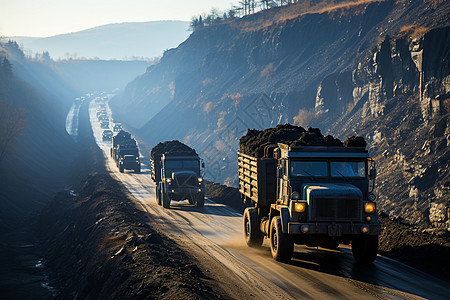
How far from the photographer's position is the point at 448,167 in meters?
41.6

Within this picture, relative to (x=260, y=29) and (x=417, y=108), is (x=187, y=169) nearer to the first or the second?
(x=417, y=108)

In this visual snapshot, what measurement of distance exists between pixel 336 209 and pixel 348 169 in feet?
5.55

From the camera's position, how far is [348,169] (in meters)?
15.6

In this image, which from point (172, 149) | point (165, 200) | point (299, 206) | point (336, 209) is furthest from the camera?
point (172, 149)

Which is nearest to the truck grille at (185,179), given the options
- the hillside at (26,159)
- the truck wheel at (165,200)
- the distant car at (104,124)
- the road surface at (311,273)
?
the truck wheel at (165,200)

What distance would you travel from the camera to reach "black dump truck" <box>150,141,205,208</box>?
32.9m

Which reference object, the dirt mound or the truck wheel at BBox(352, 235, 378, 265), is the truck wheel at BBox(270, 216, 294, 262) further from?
the dirt mound

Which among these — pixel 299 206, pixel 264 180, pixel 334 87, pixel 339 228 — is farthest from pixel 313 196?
pixel 334 87

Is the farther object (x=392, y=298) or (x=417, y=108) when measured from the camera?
(x=417, y=108)

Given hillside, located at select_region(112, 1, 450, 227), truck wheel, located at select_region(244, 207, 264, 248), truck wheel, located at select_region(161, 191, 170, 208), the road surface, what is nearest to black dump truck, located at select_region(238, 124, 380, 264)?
the road surface

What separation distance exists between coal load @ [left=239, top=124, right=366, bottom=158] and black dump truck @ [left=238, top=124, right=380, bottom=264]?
5cm

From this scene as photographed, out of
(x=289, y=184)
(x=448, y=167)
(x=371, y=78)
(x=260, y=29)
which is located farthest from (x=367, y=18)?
(x=289, y=184)

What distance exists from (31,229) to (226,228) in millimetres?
19446

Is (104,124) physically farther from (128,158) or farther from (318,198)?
(318,198)
